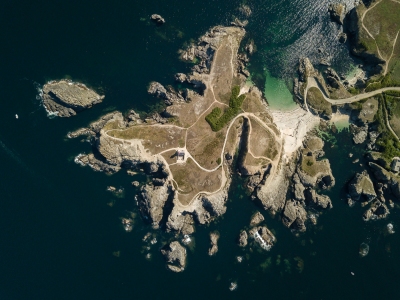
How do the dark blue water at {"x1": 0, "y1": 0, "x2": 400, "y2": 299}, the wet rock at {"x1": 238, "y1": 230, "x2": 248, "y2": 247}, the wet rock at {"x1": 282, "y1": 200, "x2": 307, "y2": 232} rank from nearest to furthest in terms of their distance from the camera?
the dark blue water at {"x1": 0, "y1": 0, "x2": 400, "y2": 299} < the wet rock at {"x1": 238, "y1": 230, "x2": 248, "y2": 247} < the wet rock at {"x1": 282, "y1": 200, "x2": 307, "y2": 232}

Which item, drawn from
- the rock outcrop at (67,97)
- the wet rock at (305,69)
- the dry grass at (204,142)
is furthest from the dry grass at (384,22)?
the rock outcrop at (67,97)

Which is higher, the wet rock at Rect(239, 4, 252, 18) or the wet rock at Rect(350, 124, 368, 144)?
the wet rock at Rect(239, 4, 252, 18)

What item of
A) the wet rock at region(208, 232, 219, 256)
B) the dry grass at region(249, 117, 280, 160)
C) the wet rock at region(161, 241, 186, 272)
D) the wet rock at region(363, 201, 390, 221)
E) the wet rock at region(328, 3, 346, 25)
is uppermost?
the wet rock at region(328, 3, 346, 25)

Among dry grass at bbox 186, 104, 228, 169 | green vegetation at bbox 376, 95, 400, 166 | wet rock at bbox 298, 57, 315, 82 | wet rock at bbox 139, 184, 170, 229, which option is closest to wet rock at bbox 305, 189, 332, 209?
green vegetation at bbox 376, 95, 400, 166

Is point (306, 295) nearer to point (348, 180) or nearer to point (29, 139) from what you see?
point (348, 180)

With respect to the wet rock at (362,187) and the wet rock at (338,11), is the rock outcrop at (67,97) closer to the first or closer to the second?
the wet rock at (338,11)

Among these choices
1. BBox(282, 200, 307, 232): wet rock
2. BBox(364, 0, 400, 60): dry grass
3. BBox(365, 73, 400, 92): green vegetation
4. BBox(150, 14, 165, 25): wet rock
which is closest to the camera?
BBox(150, 14, 165, 25): wet rock

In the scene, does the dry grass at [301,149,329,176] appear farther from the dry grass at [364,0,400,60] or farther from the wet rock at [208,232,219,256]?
the dry grass at [364,0,400,60]
